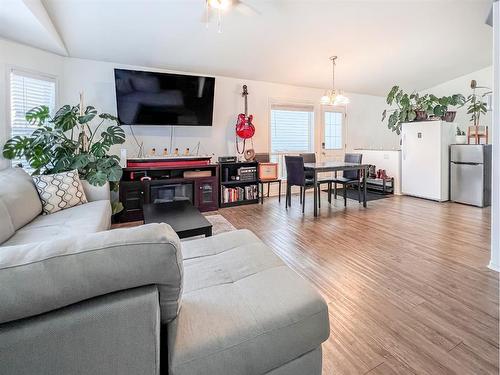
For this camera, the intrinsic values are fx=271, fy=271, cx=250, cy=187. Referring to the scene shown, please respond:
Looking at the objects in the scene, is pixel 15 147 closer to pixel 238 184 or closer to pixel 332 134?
pixel 238 184

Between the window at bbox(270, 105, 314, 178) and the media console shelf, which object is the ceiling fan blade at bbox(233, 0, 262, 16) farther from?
→ the window at bbox(270, 105, 314, 178)

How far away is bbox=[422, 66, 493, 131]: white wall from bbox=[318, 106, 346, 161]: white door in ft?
8.05

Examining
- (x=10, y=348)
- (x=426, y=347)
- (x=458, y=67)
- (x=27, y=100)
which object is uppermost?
(x=458, y=67)

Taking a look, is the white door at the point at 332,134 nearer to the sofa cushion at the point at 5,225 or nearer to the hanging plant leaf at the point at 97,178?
the hanging plant leaf at the point at 97,178

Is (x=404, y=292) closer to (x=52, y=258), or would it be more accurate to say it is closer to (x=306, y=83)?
(x=52, y=258)

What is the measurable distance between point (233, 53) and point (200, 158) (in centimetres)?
172

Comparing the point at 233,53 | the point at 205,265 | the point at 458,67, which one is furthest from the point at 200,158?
the point at 458,67

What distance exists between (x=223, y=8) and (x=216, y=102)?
1966mm

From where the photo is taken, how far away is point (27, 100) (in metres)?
3.39

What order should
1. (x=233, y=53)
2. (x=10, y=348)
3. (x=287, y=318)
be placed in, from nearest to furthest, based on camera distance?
(x=10, y=348), (x=287, y=318), (x=233, y=53)

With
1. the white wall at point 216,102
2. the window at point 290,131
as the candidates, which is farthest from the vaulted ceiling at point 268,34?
the window at point 290,131

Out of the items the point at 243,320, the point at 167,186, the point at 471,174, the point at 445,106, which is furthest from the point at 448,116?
the point at 243,320

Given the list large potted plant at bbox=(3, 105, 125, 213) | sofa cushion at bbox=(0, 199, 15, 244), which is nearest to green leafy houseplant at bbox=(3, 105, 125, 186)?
large potted plant at bbox=(3, 105, 125, 213)

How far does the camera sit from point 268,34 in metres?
3.80
